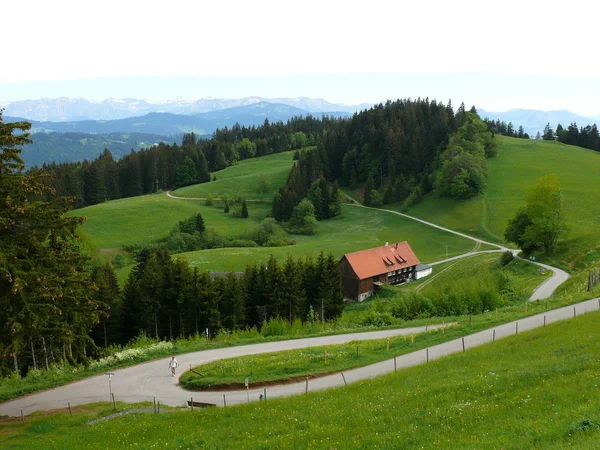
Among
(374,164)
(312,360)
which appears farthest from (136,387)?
(374,164)

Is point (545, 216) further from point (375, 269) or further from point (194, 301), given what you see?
point (194, 301)

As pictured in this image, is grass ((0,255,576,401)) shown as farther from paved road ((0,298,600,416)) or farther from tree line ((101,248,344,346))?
tree line ((101,248,344,346))

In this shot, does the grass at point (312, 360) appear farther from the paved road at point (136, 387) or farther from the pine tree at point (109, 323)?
the pine tree at point (109, 323)

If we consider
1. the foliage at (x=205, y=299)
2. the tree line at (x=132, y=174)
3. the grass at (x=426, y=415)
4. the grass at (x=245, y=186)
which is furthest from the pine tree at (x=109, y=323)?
the tree line at (x=132, y=174)

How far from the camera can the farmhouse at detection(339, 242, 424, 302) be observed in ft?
248

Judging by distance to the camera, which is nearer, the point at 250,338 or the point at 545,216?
the point at 250,338

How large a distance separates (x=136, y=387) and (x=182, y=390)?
10.3 feet

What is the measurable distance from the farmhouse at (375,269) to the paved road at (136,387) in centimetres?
3703

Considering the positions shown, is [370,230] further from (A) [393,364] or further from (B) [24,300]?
(B) [24,300]

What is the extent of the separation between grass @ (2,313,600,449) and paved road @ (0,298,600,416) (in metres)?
3.30

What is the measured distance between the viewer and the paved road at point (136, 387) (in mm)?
28641

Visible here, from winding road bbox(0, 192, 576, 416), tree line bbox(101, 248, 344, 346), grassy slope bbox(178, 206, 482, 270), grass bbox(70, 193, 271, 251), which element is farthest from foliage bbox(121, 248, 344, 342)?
grass bbox(70, 193, 271, 251)

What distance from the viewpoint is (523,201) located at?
106438 mm

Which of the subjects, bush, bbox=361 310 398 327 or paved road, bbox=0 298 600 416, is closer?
paved road, bbox=0 298 600 416
